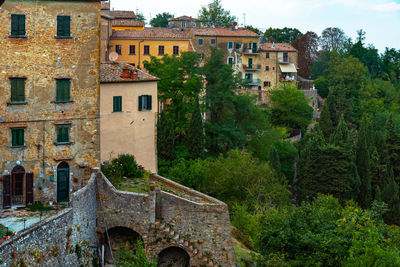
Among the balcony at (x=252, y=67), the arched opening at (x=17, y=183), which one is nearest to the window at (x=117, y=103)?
the arched opening at (x=17, y=183)

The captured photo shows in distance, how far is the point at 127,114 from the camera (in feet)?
103

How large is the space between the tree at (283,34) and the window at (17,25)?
83.2 metres

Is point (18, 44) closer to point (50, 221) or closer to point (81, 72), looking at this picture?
point (81, 72)

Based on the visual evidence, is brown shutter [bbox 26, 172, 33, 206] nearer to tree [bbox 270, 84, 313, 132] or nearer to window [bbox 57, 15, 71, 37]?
window [bbox 57, 15, 71, 37]

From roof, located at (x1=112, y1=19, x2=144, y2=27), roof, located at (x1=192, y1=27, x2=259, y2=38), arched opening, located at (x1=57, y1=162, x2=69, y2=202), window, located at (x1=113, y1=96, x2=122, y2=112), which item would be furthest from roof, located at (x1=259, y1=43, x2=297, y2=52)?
arched opening, located at (x1=57, y1=162, x2=69, y2=202)

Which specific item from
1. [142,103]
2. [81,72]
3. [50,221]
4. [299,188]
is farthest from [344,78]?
[50,221]

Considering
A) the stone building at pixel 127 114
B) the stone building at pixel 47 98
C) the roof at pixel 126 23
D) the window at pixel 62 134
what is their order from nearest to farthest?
the stone building at pixel 47 98 → the window at pixel 62 134 → the stone building at pixel 127 114 → the roof at pixel 126 23

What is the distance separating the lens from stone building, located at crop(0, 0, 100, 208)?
25.0 metres

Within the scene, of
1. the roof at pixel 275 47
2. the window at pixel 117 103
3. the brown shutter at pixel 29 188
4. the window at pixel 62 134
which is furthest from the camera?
the roof at pixel 275 47

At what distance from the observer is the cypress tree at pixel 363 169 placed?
57.8 metres

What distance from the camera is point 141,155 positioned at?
31.7m

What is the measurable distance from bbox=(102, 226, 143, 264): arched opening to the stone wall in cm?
110

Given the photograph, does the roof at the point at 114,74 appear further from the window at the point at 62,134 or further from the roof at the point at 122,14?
the roof at the point at 122,14

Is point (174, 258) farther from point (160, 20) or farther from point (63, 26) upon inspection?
point (160, 20)
